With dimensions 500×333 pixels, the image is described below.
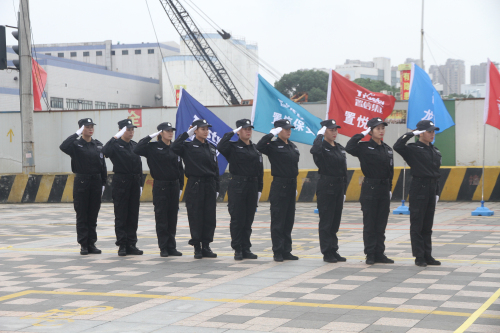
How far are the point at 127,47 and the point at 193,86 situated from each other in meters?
22.1

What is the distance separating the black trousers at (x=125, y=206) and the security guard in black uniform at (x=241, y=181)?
1620 millimetres

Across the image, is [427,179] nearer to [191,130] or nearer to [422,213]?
[422,213]

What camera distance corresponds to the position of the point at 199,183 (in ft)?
30.0

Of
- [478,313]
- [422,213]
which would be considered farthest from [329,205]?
[478,313]

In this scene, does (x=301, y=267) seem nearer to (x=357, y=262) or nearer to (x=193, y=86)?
(x=357, y=262)

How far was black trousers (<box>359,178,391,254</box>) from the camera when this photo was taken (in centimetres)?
858

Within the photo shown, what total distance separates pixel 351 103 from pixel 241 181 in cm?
730

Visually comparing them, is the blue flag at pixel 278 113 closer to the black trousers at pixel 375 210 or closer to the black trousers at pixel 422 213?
the black trousers at pixel 375 210

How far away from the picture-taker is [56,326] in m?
5.41

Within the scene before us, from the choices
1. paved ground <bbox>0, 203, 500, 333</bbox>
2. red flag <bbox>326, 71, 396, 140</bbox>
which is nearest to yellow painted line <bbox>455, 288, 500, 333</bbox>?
paved ground <bbox>0, 203, 500, 333</bbox>

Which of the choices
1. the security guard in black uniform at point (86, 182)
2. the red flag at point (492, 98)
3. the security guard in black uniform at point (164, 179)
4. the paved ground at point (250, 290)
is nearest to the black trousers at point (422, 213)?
the paved ground at point (250, 290)

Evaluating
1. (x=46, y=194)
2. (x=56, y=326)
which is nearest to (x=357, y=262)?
(x=56, y=326)

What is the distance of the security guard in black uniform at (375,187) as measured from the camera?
28.1 ft

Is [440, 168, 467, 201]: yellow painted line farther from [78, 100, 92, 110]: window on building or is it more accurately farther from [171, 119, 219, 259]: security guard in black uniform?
[78, 100, 92, 110]: window on building
